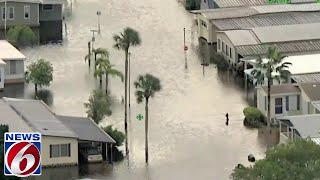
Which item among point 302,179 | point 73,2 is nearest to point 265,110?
point 302,179

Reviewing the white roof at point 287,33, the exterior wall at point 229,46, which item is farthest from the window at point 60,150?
the white roof at point 287,33

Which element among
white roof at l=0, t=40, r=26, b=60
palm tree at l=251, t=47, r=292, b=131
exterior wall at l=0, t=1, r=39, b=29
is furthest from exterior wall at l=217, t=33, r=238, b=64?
exterior wall at l=0, t=1, r=39, b=29

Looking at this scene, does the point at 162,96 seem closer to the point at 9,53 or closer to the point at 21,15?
the point at 9,53

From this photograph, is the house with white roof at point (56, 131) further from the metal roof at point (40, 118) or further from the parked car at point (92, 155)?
the parked car at point (92, 155)

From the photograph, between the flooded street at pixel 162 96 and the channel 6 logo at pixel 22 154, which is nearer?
the channel 6 logo at pixel 22 154

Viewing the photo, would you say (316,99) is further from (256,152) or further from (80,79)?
(80,79)

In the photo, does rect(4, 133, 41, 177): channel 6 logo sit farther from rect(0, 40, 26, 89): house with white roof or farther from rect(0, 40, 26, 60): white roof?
rect(0, 40, 26, 60): white roof
